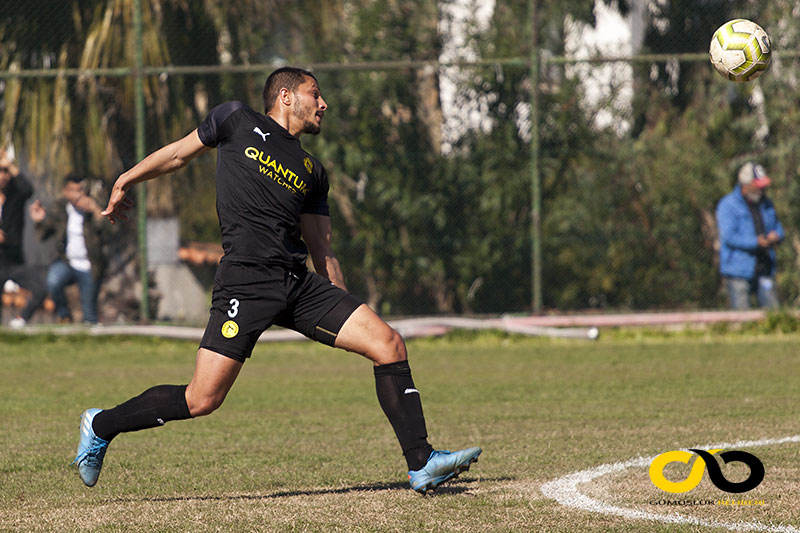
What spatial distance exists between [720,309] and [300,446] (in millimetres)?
8094

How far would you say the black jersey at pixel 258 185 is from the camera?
18.8 feet

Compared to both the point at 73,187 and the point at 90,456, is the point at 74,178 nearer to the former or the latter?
the point at 73,187

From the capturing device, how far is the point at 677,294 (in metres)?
14.3

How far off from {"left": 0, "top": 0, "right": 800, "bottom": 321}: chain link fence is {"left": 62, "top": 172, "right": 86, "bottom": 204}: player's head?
0.11 meters

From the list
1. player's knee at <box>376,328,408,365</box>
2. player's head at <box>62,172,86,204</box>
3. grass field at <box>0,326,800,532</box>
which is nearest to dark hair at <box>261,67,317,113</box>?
player's knee at <box>376,328,408,365</box>

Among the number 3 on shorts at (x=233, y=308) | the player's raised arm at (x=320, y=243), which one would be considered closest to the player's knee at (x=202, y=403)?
the number 3 on shorts at (x=233, y=308)

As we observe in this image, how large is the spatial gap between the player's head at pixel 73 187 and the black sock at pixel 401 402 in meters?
9.46


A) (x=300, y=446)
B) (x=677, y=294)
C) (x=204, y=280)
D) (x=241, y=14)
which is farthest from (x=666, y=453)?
(x=241, y=14)

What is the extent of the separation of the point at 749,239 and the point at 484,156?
325cm

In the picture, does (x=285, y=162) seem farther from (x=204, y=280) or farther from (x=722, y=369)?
(x=204, y=280)

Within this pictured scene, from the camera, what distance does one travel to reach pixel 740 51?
329 inches

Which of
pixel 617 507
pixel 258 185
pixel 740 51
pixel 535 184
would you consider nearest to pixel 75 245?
pixel 535 184

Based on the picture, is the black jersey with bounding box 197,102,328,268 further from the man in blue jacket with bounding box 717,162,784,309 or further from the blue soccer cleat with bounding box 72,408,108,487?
the man in blue jacket with bounding box 717,162,784,309

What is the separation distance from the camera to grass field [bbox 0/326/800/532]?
17.5 feet
